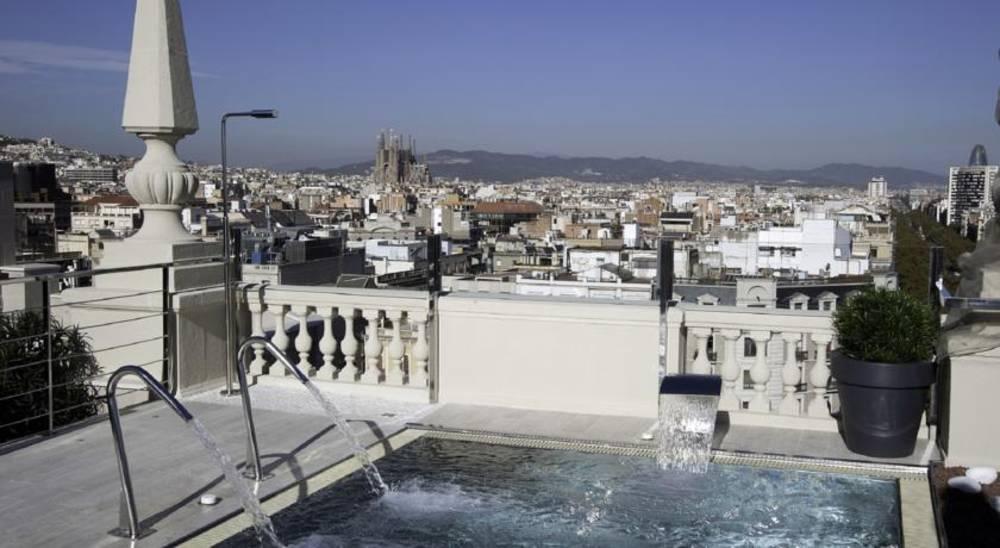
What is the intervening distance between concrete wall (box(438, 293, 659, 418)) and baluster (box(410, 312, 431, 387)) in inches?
4.5

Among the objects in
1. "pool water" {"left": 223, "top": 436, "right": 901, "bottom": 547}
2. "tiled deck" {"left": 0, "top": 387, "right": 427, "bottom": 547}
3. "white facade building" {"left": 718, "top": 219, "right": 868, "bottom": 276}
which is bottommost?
"pool water" {"left": 223, "top": 436, "right": 901, "bottom": 547}

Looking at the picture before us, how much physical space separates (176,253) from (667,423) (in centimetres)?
339

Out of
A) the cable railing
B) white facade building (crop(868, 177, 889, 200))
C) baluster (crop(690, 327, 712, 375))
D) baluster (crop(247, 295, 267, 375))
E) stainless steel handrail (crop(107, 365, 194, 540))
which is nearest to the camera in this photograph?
stainless steel handrail (crop(107, 365, 194, 540))

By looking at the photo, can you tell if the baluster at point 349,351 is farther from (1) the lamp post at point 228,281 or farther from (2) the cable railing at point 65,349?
(2) the cable railing at point 65,349

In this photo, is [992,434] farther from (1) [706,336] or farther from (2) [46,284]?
(2) [46,284]

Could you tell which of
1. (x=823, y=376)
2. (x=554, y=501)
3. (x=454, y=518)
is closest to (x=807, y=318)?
(x=823, y=376)

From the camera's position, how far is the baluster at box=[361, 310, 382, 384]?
246 inches

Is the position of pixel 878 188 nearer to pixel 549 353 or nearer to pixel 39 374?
pixel 549 353

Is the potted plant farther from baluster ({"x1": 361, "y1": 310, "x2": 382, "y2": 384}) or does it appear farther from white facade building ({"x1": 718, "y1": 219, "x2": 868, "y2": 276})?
white facade building ({"x1": 718, "y1": 219, "x2": 868, "y2": 276})

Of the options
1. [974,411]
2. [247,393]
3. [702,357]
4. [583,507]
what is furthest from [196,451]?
[974,411]

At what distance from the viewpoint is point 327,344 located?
633 centimetres

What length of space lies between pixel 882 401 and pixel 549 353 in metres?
2.00

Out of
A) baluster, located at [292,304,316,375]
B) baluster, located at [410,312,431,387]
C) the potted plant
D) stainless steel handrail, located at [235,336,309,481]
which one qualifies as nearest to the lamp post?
baluster, located at [292,304,316,375]

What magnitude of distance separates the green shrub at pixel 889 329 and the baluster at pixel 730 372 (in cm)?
81
